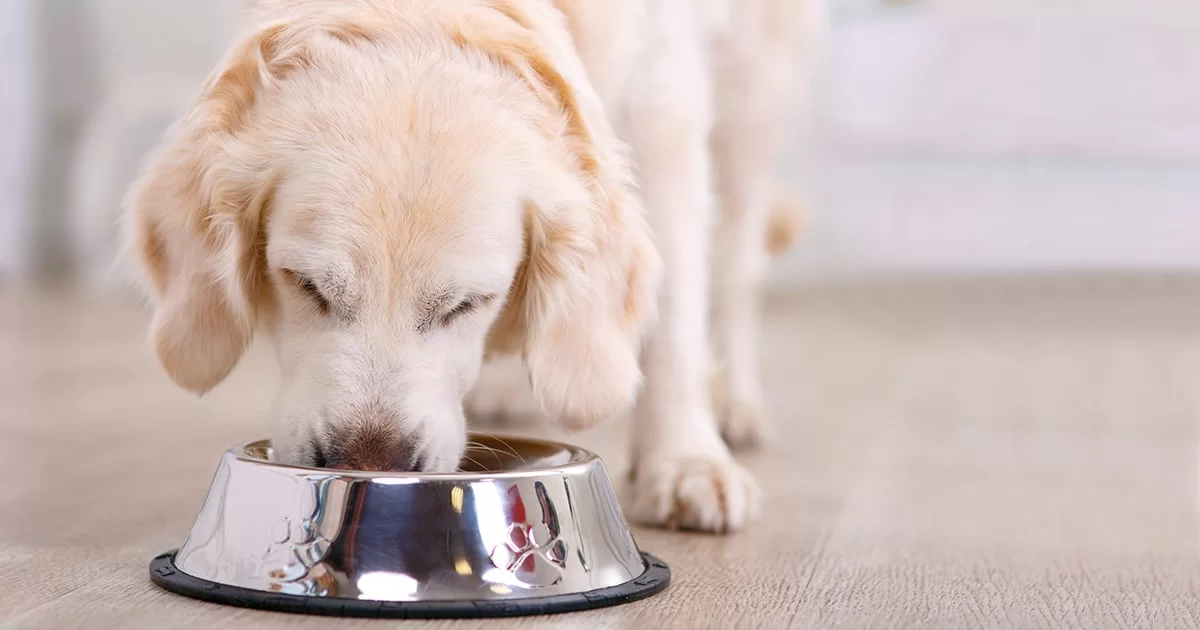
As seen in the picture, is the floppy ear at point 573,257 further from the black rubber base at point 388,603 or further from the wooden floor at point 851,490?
the black rubber base at point 388,603

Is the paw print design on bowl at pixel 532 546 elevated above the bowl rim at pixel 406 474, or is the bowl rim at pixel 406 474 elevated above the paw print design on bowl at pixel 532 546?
the bowl rim at pixel 406 474

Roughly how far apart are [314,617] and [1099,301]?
16.0 ft

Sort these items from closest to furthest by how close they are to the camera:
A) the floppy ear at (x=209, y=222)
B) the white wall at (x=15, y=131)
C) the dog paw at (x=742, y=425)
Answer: the floppy ear at (x=209, y=222)
the dog paw at (x=742, y=425)
the white wall at (x=15, y=131)

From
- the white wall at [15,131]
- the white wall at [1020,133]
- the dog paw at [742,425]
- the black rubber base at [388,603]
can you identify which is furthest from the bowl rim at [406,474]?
the white wall at [15,131]

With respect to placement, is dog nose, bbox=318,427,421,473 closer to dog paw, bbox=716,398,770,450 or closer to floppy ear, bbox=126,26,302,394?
floppy ear, bbox=126,26,302,394

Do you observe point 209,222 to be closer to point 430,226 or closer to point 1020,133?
point 430,226

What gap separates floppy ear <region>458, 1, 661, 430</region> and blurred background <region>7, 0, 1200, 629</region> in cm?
21

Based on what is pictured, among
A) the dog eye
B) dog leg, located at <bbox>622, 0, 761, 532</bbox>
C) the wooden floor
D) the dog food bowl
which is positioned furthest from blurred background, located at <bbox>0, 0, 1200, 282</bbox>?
the dog food bowl

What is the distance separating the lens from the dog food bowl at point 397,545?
1211mm

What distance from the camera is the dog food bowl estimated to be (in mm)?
1211

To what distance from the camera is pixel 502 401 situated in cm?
264

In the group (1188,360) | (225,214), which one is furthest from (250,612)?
(1188,360)

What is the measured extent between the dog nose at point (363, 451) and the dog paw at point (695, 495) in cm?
50

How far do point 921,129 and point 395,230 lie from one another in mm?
4478
